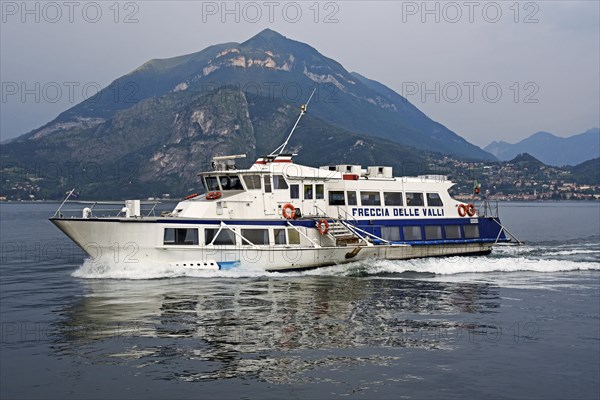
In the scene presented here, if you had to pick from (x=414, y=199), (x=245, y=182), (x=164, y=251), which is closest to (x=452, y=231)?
(x=414, y=199)

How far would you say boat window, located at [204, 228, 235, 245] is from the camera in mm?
28844

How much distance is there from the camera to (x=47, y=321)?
2078 centimetres

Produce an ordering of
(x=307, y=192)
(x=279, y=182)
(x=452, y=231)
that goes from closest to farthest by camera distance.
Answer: (x=279, y=182), (x=307, y=192), (x=452, y=231)

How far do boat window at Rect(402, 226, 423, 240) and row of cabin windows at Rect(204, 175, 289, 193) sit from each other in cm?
734

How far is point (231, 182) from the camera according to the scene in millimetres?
31016

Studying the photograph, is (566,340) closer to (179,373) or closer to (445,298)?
(445,298)

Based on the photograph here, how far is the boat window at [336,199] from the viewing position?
33.1 metres

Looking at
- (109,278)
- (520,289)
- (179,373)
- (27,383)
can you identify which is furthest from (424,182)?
(27,383)

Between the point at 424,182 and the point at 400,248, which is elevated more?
the point at 424,182

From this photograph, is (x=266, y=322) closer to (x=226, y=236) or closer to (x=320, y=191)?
(x=226, y=236)

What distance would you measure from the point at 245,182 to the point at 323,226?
4445 millimetres

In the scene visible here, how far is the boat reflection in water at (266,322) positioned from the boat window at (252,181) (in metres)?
4.68

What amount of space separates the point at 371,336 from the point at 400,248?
1470cm

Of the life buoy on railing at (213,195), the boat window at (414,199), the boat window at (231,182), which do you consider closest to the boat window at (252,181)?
the boat window at (231,182)
